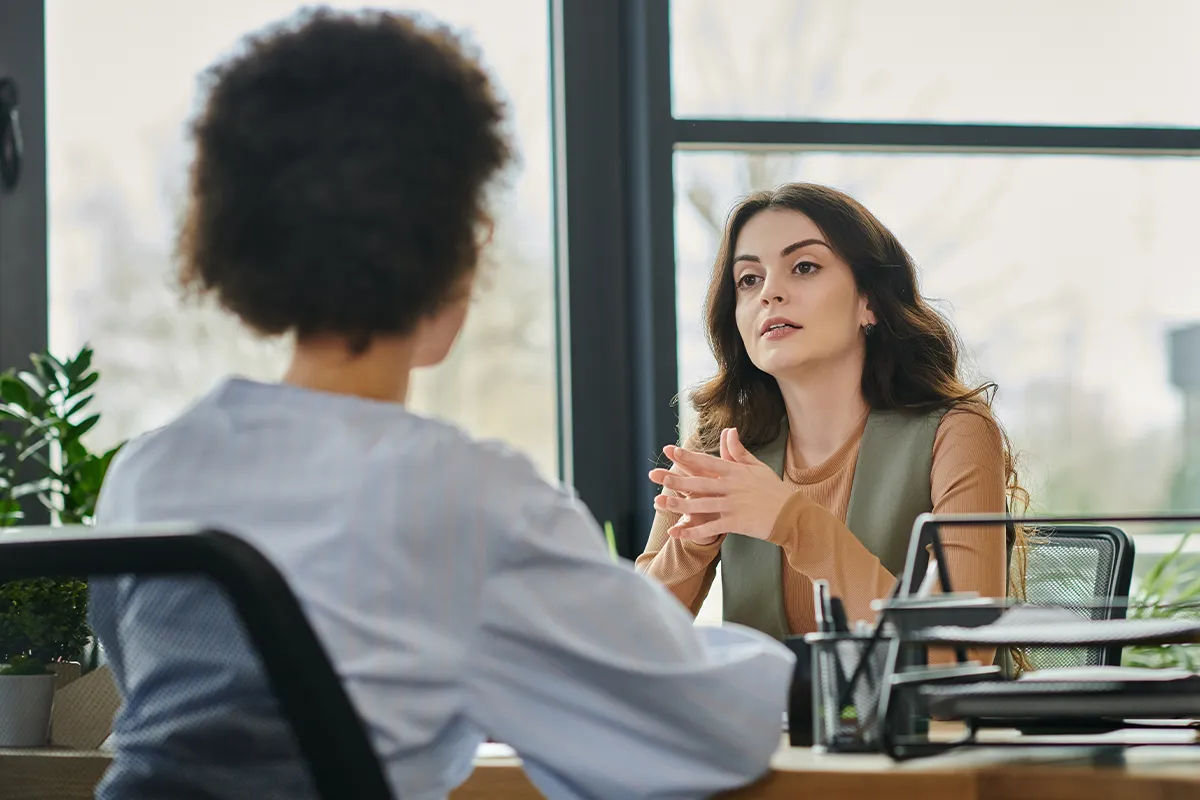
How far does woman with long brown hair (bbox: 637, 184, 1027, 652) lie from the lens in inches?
74.2

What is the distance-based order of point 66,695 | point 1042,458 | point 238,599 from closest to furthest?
point 238,599, point 66,695, point 1042,458

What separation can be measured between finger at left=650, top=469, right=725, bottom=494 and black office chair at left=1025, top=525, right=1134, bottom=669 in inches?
21.9

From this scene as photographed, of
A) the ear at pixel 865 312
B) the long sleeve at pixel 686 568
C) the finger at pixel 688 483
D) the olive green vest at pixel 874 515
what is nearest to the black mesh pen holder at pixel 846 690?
the finger at pixel 688 483

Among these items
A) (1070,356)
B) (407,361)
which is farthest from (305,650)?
(1070,356)

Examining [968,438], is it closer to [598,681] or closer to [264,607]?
[598,681]

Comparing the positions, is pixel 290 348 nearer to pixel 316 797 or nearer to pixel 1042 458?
pixel 316 797

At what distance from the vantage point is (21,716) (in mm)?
846

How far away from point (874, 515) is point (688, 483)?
378 millimetres

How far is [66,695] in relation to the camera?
41.3 inches

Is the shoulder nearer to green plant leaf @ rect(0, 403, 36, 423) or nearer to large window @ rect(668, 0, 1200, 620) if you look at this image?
large window @ rect(668, 0, 1200, 620)

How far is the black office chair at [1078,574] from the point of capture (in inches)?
73.9

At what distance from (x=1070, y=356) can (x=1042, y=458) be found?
0.81ft

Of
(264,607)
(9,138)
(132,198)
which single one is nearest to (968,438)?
(264,607)

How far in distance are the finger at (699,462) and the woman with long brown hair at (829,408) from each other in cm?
4
